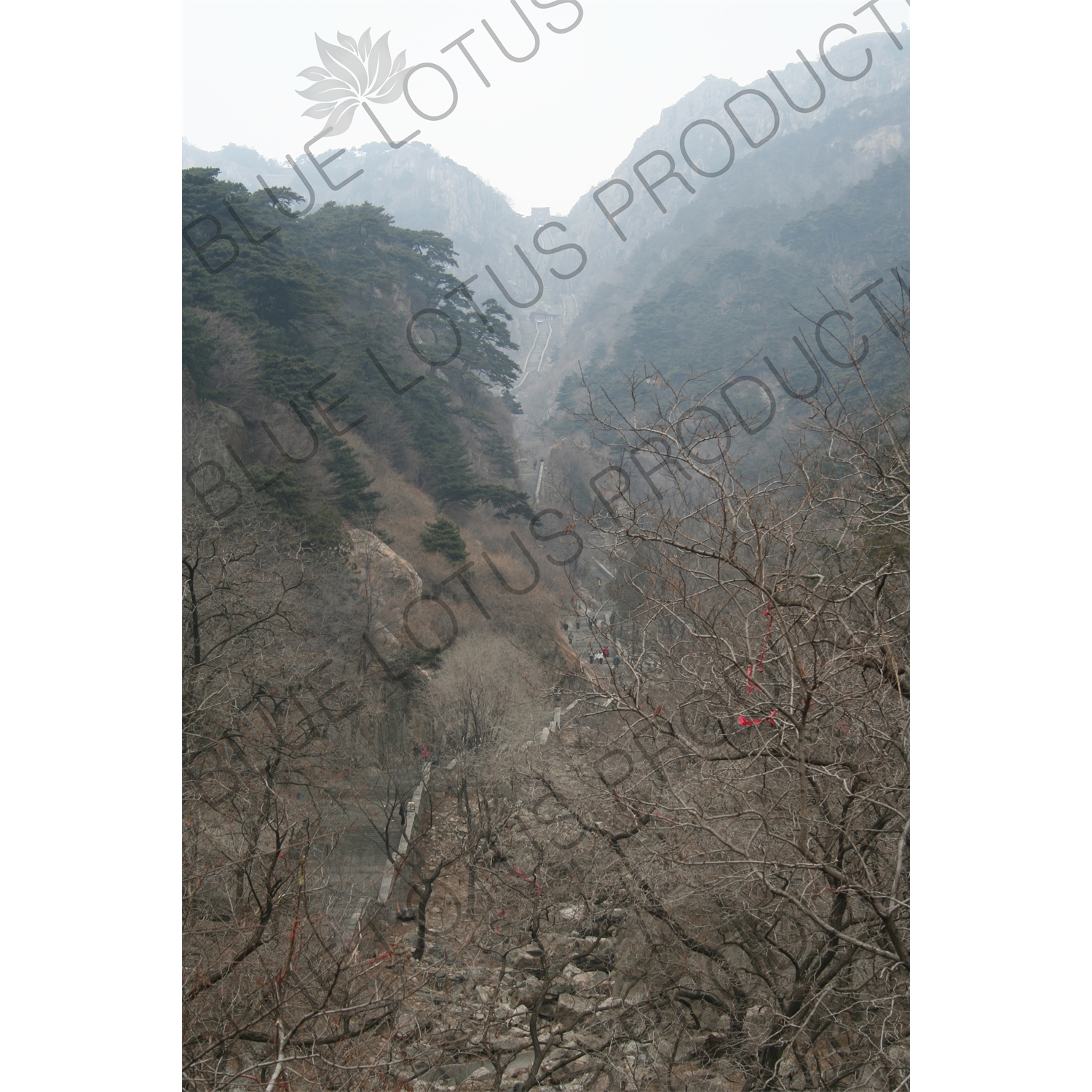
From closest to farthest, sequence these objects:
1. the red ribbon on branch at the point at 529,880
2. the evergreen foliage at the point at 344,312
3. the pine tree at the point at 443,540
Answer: the red ribbon on branch at the point at 529,880
the evergreen foliage at the point at 344,312
the pine tree at the point at 443,540

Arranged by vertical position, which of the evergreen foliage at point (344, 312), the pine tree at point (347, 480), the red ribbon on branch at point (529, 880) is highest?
the evergreen foliage at point (344, 312)

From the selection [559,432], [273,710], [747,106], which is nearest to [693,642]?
[273,710]

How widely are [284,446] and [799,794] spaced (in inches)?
710

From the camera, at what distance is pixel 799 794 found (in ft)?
16.3

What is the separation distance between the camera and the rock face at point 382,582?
18266mm

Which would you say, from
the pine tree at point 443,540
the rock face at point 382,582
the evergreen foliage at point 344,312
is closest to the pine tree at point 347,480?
the evergreen foliage at point 344,312

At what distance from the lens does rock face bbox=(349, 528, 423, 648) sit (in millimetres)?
18266

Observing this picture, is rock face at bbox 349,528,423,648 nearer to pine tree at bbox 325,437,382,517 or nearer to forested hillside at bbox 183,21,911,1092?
forested hillside at bbox 183,21,911,1092

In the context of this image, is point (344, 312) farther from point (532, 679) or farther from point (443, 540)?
point (532, 679)

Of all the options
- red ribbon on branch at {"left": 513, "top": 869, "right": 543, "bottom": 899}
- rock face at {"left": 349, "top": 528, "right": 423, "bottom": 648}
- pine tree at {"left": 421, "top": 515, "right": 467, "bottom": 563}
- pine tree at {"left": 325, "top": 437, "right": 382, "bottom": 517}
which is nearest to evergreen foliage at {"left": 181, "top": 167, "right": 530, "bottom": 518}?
pine tree at {"left": 325, "top": 437, "right": 382, "bottom": 517}

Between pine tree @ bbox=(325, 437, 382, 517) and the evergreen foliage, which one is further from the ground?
the evergreen foliage

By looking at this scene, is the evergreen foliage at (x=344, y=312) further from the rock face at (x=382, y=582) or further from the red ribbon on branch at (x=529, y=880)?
the red ribbon on branch at (x=529, y=880)

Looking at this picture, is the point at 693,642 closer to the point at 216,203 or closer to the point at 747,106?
the point at 216,203

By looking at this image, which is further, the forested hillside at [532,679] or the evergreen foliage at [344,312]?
the evergreen foliage at [344,312]
